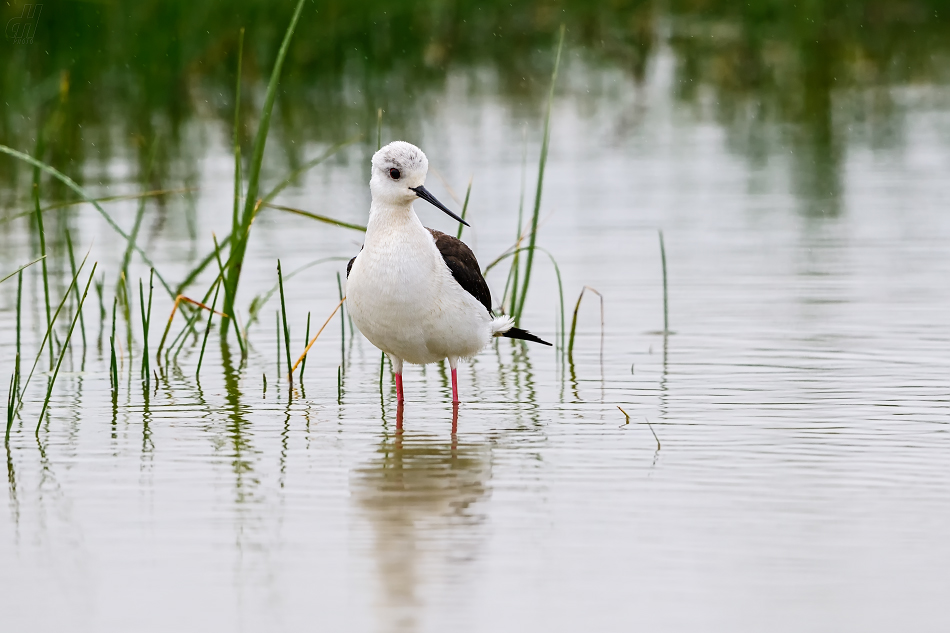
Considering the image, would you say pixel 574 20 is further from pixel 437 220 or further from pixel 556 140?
pixel 437 220

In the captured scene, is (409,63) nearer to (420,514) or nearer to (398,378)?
(398,378)

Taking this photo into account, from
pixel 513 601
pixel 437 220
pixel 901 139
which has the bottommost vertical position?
pixel 513 601

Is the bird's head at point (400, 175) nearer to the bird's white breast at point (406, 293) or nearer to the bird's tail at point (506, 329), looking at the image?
the bird's white breast at point (406, 293)

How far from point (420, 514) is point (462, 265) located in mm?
1933

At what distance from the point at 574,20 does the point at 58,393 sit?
55.9 ft

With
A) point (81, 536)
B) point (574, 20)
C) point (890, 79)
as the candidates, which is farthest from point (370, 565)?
point (574, 20)

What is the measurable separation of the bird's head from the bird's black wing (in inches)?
11.3

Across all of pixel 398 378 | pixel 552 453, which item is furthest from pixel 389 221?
pixel 552 453

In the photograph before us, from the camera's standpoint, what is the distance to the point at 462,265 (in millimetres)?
7066

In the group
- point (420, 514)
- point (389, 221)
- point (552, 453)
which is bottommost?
point (420, 514)

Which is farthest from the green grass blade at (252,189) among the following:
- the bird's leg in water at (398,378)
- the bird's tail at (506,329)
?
the bird's tail at (506,329)

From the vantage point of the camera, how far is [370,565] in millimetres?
4793

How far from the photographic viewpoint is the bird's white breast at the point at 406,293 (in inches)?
264

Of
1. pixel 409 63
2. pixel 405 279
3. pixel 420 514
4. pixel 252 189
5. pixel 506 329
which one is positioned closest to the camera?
pixel 420 514
